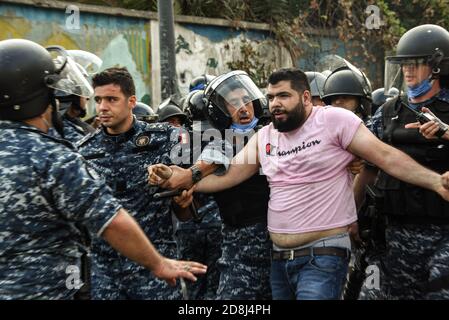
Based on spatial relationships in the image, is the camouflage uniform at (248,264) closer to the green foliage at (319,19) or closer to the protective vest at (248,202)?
the protective vest at (248,202)

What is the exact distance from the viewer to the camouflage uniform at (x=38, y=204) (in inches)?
125

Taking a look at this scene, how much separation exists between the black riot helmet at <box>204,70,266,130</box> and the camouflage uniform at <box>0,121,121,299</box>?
6.70ft

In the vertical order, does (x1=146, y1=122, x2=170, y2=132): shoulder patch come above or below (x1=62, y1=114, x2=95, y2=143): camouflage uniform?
above

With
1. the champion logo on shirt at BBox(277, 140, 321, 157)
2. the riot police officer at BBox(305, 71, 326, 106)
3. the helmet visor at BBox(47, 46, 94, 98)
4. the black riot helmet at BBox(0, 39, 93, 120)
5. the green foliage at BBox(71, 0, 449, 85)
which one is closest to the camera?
the black riot helmet at BBox(0, 39, 93, 120)

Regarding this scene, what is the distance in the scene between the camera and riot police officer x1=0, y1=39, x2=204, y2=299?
318 centimetres

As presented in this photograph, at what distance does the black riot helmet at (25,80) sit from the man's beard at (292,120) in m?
1.49

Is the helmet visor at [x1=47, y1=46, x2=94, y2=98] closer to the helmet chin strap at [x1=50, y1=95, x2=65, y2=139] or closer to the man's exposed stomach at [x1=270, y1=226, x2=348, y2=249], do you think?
the helmet chin strap at [x1=50, y1=95, x2=65, y2=139]

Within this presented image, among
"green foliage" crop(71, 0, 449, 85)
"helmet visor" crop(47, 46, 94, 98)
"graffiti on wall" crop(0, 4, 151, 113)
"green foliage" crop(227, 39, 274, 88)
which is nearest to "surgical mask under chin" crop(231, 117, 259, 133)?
"helmet visor" crop(47, 46, 94, 98)

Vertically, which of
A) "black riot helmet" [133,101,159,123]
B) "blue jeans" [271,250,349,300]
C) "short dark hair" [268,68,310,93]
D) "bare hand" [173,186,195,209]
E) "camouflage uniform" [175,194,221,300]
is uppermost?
"short dark hair" [268,68,310,93]

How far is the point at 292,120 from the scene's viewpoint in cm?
448

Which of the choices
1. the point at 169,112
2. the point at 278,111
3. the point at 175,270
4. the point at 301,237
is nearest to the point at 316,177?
the point at 301,237

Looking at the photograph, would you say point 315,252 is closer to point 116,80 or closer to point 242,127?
point 242,127
